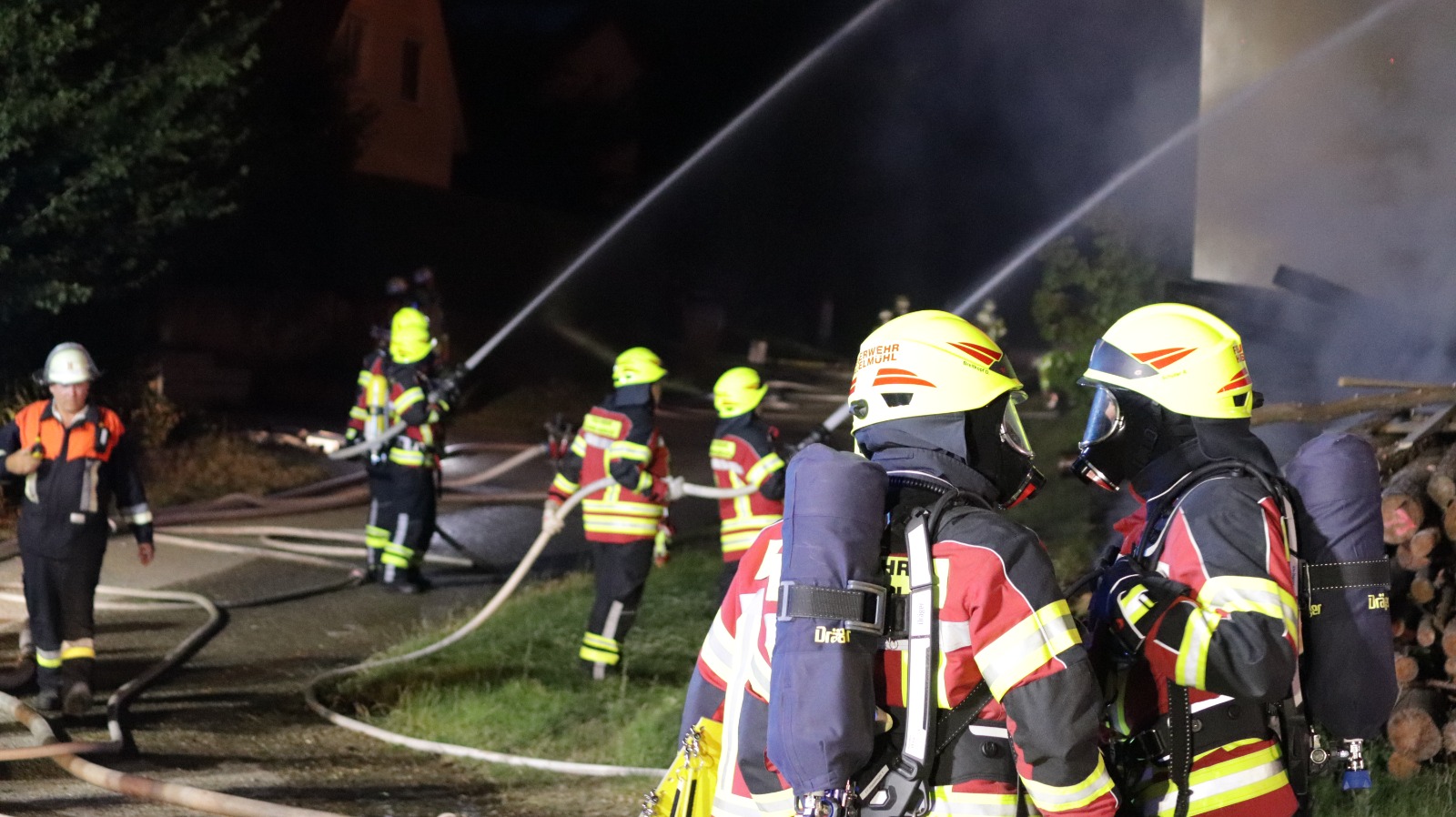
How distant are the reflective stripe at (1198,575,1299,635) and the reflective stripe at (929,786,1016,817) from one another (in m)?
0.64

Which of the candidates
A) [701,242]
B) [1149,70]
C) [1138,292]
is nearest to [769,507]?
[1138,292]

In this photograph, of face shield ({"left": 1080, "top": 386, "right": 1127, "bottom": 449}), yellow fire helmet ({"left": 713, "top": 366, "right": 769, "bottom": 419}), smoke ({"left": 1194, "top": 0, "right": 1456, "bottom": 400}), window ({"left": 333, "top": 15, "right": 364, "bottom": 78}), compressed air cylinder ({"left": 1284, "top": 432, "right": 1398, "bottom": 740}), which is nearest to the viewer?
compressed air cylinder ({"left": 1284, "top": 432, "right": 1398, "bottom": 740})

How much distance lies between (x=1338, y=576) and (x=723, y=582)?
532 centimetres

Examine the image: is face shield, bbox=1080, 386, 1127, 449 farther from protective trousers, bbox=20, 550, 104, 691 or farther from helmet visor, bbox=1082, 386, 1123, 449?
protective trousers, bbox=20, 550, 104, 691

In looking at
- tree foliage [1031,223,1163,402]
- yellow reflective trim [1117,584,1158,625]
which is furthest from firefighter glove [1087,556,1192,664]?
tree foliage [1031,223,1163,402]

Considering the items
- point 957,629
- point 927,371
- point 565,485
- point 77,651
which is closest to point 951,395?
point 927,371

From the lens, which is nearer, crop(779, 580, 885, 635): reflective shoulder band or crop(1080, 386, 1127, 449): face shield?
crop(779, 580, 885, 635): reflective shoulder band

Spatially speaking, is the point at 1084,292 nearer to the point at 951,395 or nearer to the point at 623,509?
the point at 623,509

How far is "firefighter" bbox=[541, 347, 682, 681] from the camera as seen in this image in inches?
292

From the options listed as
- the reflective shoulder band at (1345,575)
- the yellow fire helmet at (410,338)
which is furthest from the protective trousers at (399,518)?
the reflective shoulder band at (1345,575)

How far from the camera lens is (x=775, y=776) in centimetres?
253

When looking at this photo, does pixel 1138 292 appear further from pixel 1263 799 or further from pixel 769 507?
pixel 1263 799

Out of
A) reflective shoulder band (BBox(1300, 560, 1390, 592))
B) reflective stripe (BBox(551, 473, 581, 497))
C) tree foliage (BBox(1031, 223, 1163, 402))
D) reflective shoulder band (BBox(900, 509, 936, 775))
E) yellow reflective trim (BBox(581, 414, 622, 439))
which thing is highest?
tree foliage (BBox(1031, 223, 1163, 402))

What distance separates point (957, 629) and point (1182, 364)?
107 centimetres
